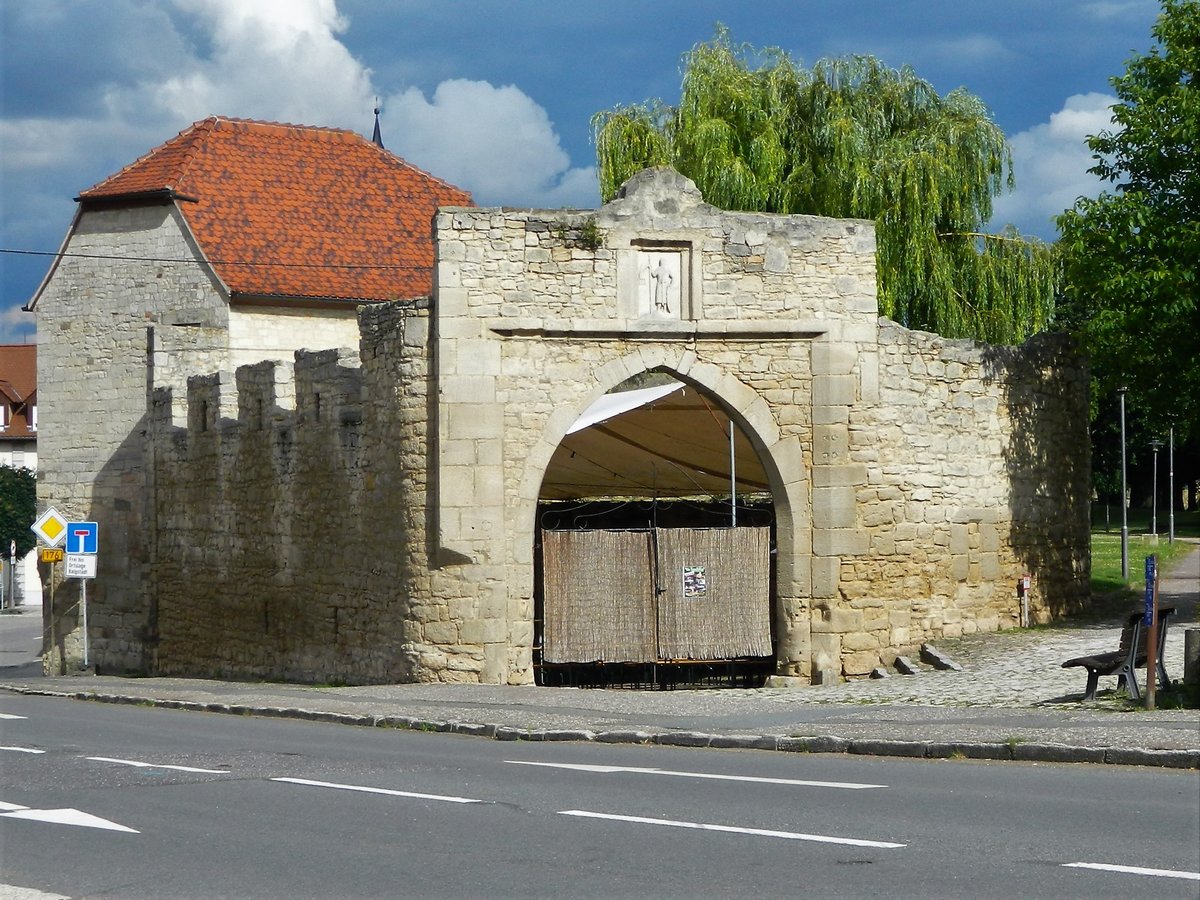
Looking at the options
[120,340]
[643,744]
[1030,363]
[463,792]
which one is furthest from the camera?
[120,340]

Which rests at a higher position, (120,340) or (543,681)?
(120,340)

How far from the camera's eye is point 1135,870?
6.70 meters

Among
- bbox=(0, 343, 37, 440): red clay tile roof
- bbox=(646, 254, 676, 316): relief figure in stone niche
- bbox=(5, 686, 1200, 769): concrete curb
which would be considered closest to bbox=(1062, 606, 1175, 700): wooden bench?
bbox=(5, 686, 1200, 769): concrete curb

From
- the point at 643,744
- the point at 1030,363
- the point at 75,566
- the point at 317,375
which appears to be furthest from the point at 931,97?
the point at 643,744

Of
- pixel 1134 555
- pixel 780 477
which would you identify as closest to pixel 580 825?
pixel 780 477

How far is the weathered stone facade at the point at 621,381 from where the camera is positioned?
18.0 metres

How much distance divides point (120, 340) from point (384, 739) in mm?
16557

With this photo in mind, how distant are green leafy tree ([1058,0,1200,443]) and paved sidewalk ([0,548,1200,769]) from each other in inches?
124

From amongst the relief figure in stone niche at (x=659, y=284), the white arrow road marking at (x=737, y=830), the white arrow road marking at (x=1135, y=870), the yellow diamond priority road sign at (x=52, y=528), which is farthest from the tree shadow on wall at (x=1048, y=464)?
the white arrow road marking at (x=1135, y=870)

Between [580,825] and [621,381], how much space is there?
10.6m

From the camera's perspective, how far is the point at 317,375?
1998 cm

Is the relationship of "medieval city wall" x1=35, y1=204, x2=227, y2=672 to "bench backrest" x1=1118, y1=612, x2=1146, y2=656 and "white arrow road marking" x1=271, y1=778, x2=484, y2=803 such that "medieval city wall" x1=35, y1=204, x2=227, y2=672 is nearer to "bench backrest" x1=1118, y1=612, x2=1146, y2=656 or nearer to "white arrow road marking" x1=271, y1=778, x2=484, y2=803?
"bench backrest" x1=1118, y1=612, x2=1146, y2=656

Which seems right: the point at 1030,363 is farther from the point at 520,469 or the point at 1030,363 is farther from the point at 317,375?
the point at 317,375

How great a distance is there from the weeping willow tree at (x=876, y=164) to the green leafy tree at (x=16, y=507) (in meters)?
38.2
